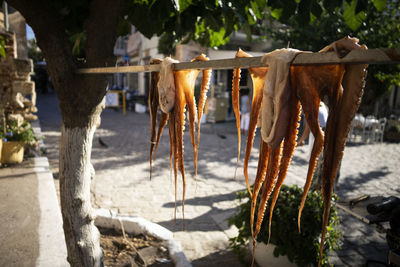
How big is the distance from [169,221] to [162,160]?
12.0 feet

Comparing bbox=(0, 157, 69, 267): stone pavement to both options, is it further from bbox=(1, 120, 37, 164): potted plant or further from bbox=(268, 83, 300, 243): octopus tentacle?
bbox=(268, 83, 300, 243): octopus tentacle

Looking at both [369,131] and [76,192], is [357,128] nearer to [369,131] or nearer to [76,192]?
[369,131]

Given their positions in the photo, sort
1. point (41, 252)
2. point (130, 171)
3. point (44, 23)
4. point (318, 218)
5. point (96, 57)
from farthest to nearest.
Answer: point (130, 171) → point (318, 218) → point (41, 252) → point (96, 57) → point (44, 23)

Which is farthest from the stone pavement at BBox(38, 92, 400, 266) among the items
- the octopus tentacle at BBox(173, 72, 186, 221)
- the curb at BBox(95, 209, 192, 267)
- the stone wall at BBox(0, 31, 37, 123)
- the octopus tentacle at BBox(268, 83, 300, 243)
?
the stone wall at BBox(0, 31, 37, 123)

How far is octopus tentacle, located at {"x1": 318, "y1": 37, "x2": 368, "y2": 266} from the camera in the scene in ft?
2.88

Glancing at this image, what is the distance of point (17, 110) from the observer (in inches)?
303

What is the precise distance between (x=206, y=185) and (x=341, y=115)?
6007mm

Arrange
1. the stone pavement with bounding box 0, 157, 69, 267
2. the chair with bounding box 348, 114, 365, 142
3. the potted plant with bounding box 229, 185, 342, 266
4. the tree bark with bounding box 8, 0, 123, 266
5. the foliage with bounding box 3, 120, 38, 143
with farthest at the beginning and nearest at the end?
the chair with bounding box 348, 114, 365, 142 → the foliage with bounding box 3, 120, 38, 143 → the potted plant with bounding box 229, 185, 342, 266 → the stone pavement with bounding box 0, 157, 69, 267 → the tree bark with bounding box 8, 0, 123, 266

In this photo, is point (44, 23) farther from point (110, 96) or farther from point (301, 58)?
point (110, 96)

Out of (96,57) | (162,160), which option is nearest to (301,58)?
(96,57)

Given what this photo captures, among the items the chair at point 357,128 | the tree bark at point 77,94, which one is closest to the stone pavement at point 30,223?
the tree bark at point 77,94

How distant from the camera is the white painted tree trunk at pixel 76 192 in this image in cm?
251

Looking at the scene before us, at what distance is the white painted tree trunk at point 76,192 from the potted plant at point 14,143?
446cm

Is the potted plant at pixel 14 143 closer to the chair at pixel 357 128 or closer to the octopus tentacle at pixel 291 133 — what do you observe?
the octopus tentacle at pixel 291 133
